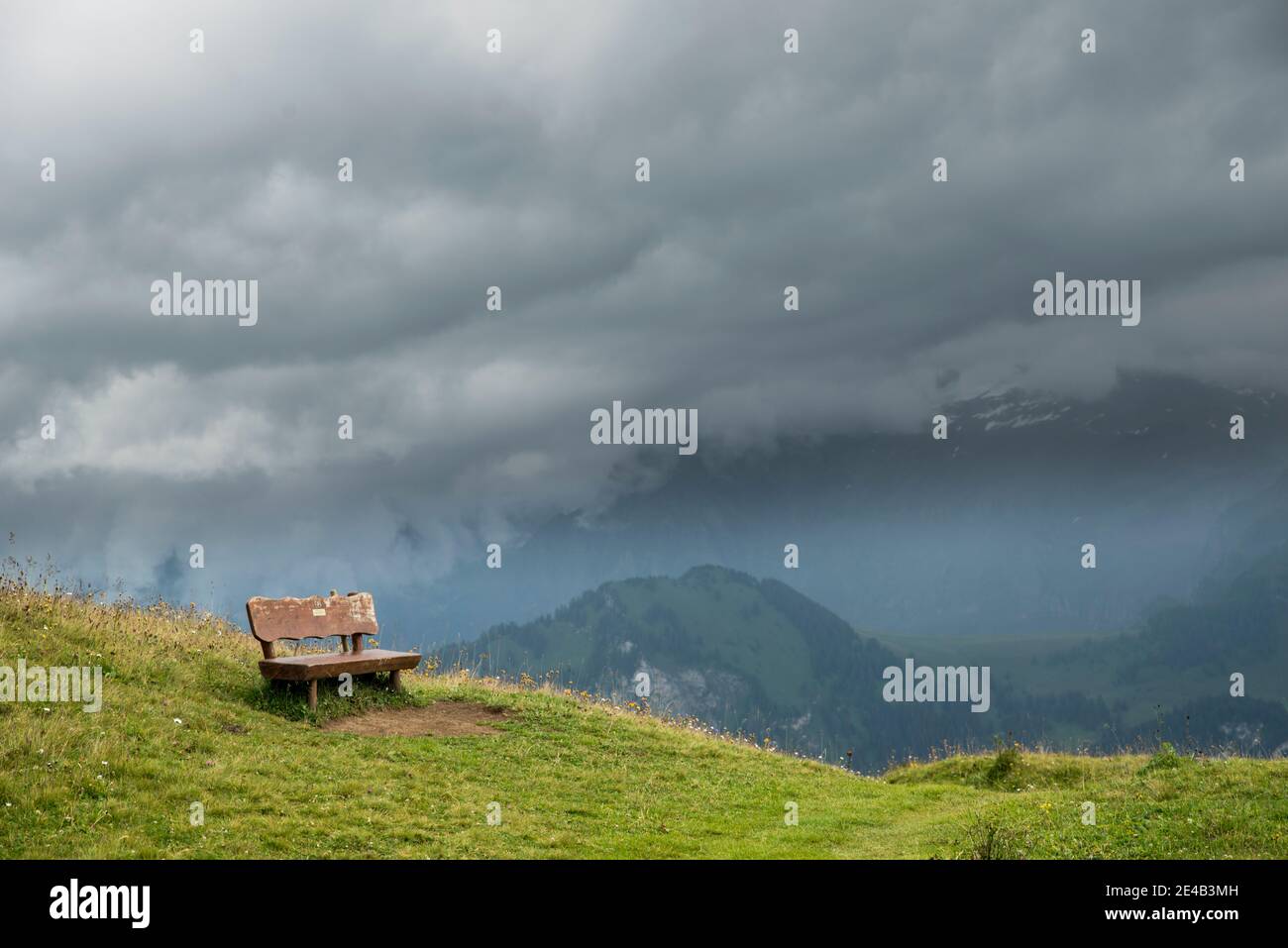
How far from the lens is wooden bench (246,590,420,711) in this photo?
61.7ft

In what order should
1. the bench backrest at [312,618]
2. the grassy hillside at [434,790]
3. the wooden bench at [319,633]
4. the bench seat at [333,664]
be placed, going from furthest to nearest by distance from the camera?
the bench backrest at [312,618], the wooden bench at [319,633], the bench seat at [333,664], the grassy hillside at [434,790]

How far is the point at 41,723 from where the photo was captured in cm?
1331

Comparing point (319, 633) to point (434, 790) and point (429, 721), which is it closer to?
point (429, 721)

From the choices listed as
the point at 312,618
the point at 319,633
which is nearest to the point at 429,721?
the point at 319,633

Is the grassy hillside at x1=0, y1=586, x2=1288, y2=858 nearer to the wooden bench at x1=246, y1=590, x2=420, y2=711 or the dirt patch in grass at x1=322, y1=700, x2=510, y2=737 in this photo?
the dirt patch in grass at x1=322, y1=700, x2=510, y2=737

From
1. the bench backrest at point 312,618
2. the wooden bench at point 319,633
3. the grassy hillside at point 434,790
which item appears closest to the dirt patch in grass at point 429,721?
the grassy hillside at point 434,790

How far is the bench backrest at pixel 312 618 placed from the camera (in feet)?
63.8

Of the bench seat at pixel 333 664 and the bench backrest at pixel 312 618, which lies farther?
the bench backrest at pixel 312 618

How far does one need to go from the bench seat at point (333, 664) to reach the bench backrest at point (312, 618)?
44 centimetres

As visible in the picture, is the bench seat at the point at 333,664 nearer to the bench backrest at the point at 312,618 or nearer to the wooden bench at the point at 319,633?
the wooden bench at the point at 319,633

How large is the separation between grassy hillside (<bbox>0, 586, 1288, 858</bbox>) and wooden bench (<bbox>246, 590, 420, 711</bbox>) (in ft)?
1.68

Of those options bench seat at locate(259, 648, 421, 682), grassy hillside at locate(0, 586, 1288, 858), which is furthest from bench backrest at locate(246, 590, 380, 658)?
grassy hillside at locate(0, 586, 1288, 858)
